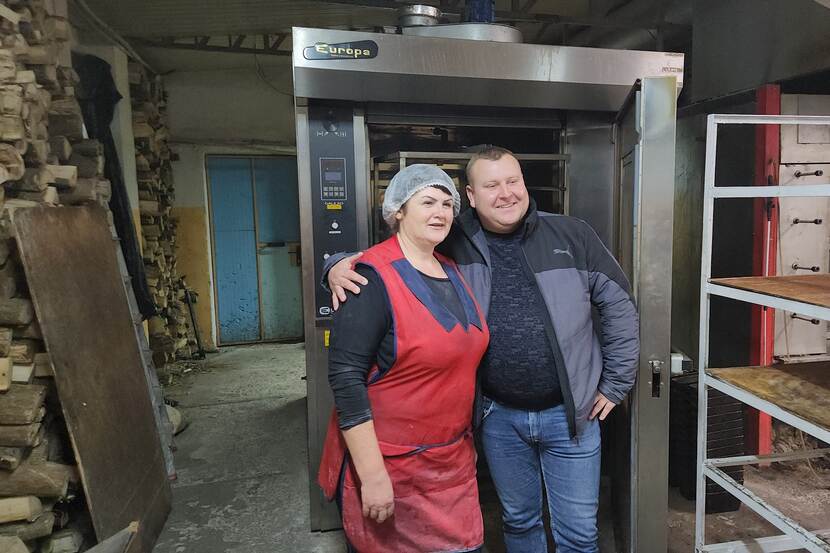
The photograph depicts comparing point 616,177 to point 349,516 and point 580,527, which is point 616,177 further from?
point 349,516

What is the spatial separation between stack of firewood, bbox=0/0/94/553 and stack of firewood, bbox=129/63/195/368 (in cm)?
181

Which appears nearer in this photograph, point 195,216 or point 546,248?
point 546,248

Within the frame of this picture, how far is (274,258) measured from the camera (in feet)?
17.1

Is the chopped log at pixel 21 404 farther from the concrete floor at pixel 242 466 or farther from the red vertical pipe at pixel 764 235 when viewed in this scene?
the red vertical pipe at pixel 764 235

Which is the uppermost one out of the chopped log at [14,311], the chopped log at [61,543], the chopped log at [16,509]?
the chopped log at [14,311]

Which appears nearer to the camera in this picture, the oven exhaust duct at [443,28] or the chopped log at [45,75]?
the oven exhaust duct at [443,28]

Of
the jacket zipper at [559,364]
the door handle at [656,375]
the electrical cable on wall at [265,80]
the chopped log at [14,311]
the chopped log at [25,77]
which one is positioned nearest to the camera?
the jacket zipper at [559,364]

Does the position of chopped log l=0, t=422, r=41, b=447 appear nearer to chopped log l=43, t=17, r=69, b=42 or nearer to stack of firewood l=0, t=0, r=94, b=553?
stack of firewood l=0, t=0, r=94, b=553

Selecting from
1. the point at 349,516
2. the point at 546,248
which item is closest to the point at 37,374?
the point at 349,516

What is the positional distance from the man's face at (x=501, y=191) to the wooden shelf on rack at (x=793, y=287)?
636mm

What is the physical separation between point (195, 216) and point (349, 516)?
4249 mm

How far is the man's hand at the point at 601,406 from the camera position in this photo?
152cm

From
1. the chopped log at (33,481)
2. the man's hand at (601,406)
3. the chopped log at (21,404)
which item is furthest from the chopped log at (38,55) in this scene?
the man's hand at (601,406)

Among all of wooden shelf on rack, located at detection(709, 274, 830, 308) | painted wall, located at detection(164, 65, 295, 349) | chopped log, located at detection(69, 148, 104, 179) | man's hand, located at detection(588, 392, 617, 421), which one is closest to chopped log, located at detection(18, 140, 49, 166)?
chopped log, located at detection(69, 148, 104, 179)
